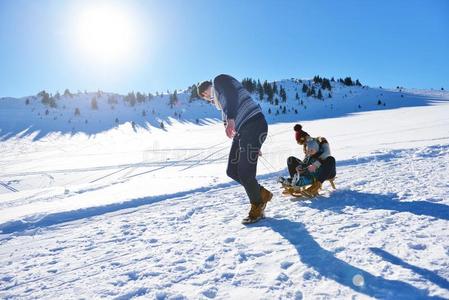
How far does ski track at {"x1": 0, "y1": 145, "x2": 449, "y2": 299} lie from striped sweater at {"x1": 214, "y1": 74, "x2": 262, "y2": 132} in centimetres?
156

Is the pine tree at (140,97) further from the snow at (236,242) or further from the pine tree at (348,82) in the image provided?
the snow at (236,242)

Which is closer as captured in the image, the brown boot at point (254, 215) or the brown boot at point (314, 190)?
the brown boot at point (254, 215)

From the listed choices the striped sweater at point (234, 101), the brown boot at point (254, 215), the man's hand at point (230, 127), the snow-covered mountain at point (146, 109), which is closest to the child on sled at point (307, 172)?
the brown boot at point (254, 215)

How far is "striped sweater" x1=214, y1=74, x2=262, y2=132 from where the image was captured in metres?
4.78

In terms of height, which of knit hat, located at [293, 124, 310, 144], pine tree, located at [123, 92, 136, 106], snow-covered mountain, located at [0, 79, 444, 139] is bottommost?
knit hat, located at [293, 124, 310, 144]

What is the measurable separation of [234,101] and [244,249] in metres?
2.04

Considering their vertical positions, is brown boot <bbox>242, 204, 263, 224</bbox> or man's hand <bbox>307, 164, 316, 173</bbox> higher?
man's hand <bbox>307, 164, 316, 173</bbox>

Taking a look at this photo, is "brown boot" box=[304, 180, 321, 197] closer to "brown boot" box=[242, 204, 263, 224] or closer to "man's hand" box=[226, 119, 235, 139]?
"brown boot" box=[242, 204, 263, 224]

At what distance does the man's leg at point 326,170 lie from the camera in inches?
243

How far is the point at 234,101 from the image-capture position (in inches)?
188

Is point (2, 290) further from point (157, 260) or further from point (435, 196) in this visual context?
point (435, 196)

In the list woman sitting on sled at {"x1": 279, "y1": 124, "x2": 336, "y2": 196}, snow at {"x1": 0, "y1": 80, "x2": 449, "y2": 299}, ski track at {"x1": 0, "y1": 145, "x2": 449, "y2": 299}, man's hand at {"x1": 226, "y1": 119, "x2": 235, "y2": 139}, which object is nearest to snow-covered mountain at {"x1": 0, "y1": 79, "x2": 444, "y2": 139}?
snow at {"x1": 0, "y1": 80, "x2": 449, "y2": 299}

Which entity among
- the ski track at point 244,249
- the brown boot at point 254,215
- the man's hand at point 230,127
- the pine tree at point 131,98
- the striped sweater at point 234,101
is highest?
the pine tree at point 131,98

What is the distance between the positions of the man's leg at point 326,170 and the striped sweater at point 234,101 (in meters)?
2.06
